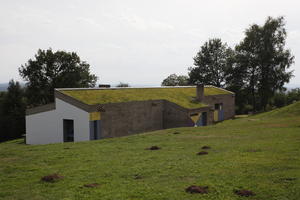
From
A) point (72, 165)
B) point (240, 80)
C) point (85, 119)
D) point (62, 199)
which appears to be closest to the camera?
point (62, 199)

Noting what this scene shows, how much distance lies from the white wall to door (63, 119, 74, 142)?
469 mm

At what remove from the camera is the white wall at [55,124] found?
35.6 m

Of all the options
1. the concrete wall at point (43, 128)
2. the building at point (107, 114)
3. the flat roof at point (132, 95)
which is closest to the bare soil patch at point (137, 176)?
the building at point (107, 114)

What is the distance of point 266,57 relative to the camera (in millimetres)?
63781

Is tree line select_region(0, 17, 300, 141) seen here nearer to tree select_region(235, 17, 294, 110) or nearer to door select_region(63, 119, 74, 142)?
tree select_region(235, 17, 294, 110)

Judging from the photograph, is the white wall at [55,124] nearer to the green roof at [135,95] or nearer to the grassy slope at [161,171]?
the green roof at [135,95]

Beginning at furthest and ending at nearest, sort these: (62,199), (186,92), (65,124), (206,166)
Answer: (186,92)
(65,124)
(206,166)
(62,199)

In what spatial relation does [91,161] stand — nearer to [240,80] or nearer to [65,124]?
[65,124]

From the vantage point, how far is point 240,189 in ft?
37.6

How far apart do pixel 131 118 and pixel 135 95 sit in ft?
15.6

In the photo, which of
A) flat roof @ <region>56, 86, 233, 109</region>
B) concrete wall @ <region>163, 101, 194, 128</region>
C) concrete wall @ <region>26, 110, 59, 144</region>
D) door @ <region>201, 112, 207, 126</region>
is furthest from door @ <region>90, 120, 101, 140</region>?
door @ <region>201, 112, 207, 126</region>

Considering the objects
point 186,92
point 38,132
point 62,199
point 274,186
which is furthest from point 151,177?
point 186,92

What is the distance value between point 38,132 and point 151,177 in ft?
98.4

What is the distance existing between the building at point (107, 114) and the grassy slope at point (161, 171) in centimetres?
1413
